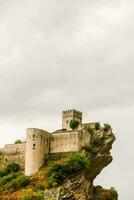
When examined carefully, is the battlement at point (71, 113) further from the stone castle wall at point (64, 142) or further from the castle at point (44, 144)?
the stone castle wall at point (64, 142)

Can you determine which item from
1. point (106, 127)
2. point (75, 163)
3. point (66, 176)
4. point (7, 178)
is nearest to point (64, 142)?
point (75, 163)

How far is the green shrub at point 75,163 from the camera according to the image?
423ft

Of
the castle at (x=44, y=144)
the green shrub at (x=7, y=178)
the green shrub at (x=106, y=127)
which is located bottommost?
the green shrub at (x=7, y=178)

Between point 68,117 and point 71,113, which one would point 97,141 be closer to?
point 71,113

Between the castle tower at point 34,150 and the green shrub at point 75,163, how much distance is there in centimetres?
552

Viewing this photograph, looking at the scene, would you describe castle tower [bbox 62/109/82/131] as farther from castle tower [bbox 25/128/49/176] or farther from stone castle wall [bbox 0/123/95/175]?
Answer: castle tower [bbox 25/128/49/176]

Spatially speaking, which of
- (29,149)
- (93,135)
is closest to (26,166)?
(29,149)

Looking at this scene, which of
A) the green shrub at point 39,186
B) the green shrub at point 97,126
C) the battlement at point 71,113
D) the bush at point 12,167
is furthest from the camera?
the battlement at point 71,113

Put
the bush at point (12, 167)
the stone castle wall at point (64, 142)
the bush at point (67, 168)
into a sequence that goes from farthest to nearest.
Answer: the bush at point (12, 167) → the stone castle wall at point (64, 142) → the bush at point (67, 168)

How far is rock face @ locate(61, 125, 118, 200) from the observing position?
130 m

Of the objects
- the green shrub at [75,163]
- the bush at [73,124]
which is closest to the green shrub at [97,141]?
the green shrub at [75,163]

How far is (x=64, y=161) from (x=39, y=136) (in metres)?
6.72

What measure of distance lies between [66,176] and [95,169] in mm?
10653

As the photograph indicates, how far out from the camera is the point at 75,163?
12912 centimetres
